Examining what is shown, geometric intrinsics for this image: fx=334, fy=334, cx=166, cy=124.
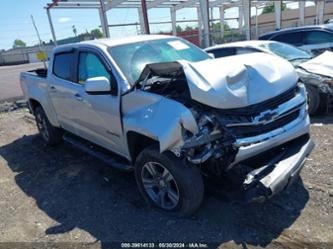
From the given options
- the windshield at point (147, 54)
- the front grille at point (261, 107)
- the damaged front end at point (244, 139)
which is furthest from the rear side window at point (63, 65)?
the front grille at point (261, 107)

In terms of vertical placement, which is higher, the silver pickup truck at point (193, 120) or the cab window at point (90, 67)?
the cab window at point (90, 67)

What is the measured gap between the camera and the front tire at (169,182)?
330 centimetres

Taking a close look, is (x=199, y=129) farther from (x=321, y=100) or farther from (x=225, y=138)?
(x=321, y=100)

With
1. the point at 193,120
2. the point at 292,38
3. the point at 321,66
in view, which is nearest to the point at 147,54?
the point at 193,120

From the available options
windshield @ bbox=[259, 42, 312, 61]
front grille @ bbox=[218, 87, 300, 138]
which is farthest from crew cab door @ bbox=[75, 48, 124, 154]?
windshield @ bbox=[259, 42, 312, 61]

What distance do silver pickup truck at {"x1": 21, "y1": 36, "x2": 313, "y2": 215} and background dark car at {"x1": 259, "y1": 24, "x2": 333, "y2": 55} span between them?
7.64 meters

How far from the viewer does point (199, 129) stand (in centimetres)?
315

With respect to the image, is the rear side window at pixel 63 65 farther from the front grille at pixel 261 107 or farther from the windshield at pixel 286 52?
the windshield at pixel 286 52

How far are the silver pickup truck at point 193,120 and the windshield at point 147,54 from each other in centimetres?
2

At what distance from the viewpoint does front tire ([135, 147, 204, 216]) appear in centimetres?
330

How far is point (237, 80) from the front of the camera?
3.35 m

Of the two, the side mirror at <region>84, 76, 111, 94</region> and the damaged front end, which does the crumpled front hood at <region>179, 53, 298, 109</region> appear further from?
the side mirror at <region>84, 76, 111, 94</region>

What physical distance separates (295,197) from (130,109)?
2.11 m

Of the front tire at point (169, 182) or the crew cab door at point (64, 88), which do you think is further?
the crew cab door at point (64, 88)
